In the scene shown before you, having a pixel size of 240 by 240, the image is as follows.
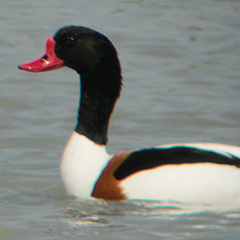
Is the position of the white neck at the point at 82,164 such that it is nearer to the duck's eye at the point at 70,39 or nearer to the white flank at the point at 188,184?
the white flank at the point at 188,184

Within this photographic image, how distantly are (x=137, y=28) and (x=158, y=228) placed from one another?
22.1 feet

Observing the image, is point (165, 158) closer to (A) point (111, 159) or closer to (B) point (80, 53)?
(A) point (111, 159)

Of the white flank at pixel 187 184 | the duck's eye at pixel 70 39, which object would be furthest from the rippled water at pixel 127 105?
the duck's eye at pixel 70 39

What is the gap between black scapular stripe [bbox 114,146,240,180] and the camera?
5520 mm

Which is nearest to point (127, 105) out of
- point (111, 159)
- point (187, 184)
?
point (111, 159)

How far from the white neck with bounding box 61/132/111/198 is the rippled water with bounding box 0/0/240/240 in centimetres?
13

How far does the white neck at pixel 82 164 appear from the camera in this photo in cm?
562

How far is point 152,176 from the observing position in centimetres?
547

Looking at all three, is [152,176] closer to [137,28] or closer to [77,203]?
[77,203]

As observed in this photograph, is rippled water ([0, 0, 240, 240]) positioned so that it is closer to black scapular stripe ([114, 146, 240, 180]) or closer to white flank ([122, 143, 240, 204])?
white flank ([122, 143, 240, 204])

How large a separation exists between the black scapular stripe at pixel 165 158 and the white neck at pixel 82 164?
0.69 feet

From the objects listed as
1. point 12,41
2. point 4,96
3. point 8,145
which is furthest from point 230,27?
point 8,145

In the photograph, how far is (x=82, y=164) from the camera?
18.6 feet

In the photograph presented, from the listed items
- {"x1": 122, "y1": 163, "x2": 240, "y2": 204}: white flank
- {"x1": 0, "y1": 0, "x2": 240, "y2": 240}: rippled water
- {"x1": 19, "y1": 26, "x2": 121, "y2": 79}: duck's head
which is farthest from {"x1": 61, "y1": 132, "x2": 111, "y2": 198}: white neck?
{"x1": 19, "y1": 26, "x2": 121, "y2": 79}: duck's head
